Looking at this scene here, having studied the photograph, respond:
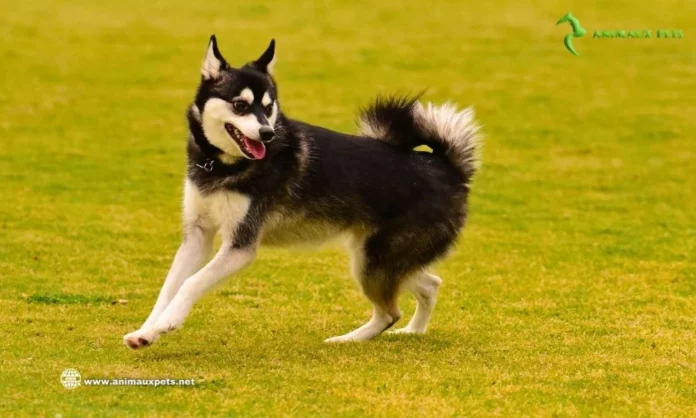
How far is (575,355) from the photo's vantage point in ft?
22.3

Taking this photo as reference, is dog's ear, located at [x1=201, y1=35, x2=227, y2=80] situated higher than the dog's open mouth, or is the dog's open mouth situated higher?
dog's ear, located at [x1=201, y1=35, x2=227, y2=80]

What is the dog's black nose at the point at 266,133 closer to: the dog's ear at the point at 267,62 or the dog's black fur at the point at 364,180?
the dog's black fur at the point at 364,180

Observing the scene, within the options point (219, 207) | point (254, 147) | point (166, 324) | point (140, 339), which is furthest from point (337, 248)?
point (140, 339)

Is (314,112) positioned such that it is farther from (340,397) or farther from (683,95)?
(340,397)

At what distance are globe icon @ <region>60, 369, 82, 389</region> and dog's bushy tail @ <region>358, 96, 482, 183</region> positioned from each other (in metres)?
2.63

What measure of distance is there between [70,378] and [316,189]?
1.96 meters

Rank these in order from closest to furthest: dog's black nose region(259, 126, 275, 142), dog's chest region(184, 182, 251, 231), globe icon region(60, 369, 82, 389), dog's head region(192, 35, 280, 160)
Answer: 1. globe icon region(60, 369, 82, 389)
2. dog's black nose region(259, 126, 275, 142)
3. dog's head region(192, 35, 280, 160)
4. dog's chest region(184, 182, 251, 231)

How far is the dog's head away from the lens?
640 centimetres

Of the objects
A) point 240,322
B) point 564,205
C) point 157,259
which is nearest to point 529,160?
point 564,205

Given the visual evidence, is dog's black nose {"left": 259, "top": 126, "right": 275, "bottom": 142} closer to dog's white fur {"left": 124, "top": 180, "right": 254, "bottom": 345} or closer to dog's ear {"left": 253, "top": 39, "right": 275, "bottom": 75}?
dog's white fur {"left": 124, "top": 180, "right": 254, "bottom": 345}

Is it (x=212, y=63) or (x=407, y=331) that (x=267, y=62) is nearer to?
(x=212, y=63)

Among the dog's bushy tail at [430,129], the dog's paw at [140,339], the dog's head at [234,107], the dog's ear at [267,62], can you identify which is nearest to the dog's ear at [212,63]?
the dog's head at [234,107]

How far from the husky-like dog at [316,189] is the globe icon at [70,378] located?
35cm
